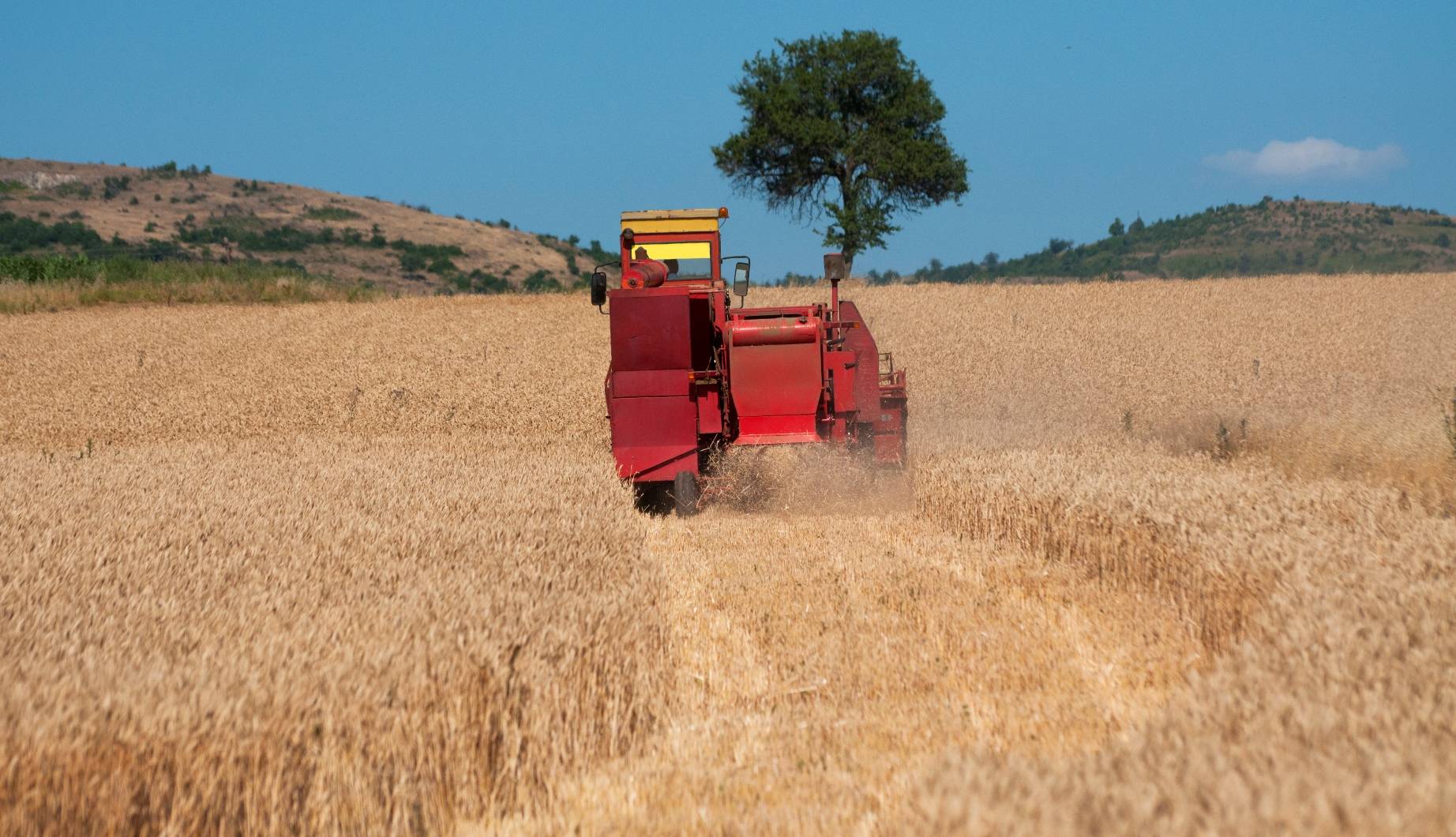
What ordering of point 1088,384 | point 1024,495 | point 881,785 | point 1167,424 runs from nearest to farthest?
1. point 881,785
2. point 1024,495
3. point 1167,424
4. point 1088,384

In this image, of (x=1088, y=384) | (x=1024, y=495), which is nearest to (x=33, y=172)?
(x=1088, y=384)

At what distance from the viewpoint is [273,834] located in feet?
11.9

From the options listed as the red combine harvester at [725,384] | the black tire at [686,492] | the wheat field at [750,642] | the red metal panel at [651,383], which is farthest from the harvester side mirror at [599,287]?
the black tire at [686,492]

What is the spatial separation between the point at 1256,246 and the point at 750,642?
82.0 metres

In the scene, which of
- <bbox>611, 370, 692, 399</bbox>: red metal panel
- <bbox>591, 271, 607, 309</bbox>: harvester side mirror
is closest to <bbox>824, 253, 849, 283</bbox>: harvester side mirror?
<bbox>611, 370, 692, 399</bbox>: red metal panel

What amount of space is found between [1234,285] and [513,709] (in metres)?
28.5

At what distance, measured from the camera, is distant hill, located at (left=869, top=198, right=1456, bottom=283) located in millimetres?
71938

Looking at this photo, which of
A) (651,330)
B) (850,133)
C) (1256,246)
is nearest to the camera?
(651,330)

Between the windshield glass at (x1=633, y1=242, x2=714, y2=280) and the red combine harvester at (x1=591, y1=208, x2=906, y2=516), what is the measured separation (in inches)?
38.6

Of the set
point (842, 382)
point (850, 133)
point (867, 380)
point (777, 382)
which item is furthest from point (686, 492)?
point (850, 133)

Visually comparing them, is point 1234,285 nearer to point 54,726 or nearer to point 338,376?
point 338,376

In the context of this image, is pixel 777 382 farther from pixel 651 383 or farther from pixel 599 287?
pixel 599 287

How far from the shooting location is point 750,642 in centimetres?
585

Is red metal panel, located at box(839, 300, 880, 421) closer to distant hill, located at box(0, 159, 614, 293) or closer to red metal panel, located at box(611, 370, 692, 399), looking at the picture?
red metal panel, located at box(611, 370, 692, 399)
